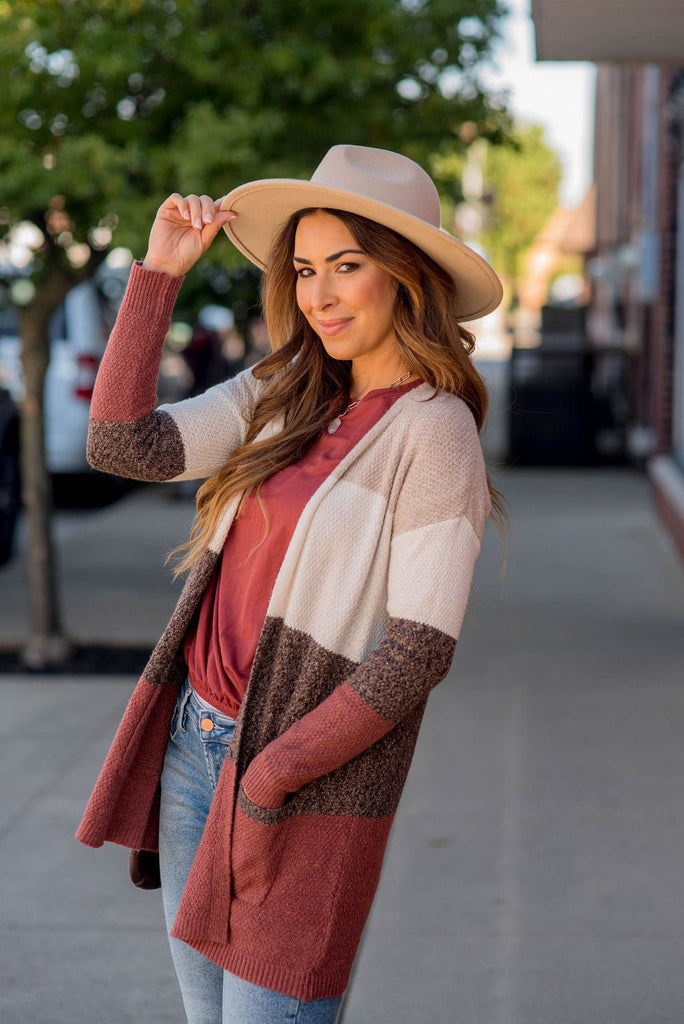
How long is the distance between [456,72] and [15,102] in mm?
2111

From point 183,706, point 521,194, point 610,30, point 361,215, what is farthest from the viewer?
point 521,194

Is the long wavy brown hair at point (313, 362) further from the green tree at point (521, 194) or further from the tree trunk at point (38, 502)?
the green tree at point (521, 194)

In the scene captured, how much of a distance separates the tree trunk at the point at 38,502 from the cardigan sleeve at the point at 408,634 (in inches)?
193

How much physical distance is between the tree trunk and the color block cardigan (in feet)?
15.5

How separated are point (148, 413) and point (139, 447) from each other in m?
0.06

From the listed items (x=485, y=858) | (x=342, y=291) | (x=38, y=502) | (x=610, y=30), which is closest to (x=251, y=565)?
(x=342, y=291)

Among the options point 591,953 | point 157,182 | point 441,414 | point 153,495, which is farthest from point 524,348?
point 441,414

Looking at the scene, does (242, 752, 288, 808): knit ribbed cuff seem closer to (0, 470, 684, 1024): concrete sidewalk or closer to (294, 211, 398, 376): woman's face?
(294, 211, 398, 376): woman's face

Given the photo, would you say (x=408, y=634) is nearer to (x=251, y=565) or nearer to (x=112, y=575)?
(x=251, y=565)

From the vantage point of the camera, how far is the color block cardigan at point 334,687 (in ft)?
6.88

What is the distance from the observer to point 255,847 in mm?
2156

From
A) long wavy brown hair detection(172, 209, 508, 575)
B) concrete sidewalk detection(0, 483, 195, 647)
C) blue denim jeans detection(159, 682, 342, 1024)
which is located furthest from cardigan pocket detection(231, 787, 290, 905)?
concrete sidewalk detection(0, 483, 195, 647)

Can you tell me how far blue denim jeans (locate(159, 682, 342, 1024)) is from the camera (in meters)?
2.32

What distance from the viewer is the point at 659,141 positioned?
516 inches
